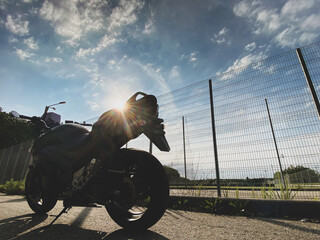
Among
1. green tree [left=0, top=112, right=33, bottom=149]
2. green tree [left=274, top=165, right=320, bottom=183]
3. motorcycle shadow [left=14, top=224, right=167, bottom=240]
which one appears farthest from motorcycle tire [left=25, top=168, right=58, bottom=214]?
green tree [left=0, top=112, right=33, bottom=149]

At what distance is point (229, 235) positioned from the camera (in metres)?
1.75

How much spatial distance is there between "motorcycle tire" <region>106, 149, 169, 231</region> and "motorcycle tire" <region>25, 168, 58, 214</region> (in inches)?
36.4

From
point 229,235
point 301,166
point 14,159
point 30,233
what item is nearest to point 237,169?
point 301,166

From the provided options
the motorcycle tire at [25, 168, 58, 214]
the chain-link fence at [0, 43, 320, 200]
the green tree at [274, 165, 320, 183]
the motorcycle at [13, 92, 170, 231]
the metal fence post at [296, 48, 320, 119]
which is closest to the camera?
the motorcycle at [13, 92, 170, 231]

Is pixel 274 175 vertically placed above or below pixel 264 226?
above

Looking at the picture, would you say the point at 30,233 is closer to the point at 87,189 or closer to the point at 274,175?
Result: the point at 87,189

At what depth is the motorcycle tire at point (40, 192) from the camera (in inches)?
92.4

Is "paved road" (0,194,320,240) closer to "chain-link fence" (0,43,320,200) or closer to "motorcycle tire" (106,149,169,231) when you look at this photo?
"motorcycle tire" (106,149,169,231)

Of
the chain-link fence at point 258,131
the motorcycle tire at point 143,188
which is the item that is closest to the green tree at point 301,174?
the chain-link fence at point 258,131

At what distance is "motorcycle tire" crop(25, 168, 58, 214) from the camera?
7.70ft

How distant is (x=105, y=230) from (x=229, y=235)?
49.1 inches

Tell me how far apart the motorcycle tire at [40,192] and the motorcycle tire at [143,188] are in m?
0.92

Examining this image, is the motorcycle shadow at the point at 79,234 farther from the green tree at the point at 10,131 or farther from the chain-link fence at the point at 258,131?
the green tree at the point at 10,131

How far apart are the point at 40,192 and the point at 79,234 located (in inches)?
50.8
